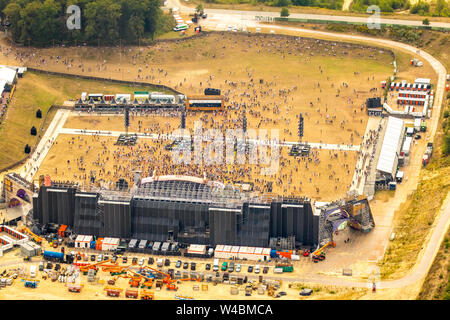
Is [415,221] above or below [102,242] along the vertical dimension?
above

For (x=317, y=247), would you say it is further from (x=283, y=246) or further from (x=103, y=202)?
(x=103, y=202)

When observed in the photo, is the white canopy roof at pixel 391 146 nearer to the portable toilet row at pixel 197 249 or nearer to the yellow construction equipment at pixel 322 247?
the yellow construction equipment at pixel 322 247

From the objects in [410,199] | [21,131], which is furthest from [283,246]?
[21,131]

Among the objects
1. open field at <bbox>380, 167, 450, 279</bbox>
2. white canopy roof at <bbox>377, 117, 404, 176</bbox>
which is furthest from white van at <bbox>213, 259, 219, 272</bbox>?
white canopy roof at <bbox>377, 117, 404, 176</bbox>

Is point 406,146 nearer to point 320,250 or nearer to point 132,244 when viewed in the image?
point 320,250

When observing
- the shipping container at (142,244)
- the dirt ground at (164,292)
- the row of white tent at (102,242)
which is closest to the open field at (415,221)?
the dirt ground at (164,292)

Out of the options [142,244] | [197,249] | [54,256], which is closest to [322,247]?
[197,249]
